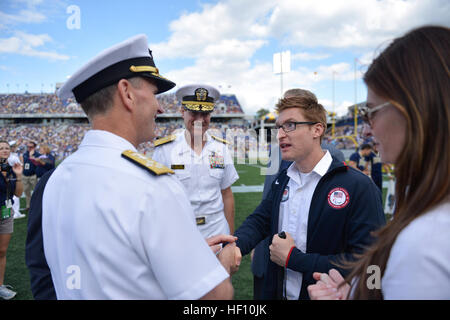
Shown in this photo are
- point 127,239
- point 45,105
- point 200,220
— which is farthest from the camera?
point 45,105

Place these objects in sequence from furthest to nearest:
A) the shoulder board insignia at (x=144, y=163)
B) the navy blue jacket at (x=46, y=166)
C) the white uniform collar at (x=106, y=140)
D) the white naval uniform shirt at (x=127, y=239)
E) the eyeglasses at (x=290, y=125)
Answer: the navy blue jacket at (x=46, y=166)
the eyeglasses at (x=290, y=125)
the white uniform collar at (x=106, y=140)
the shoulder board insignia at (x=144, y=163)
the white naval uniform shirt at (x=127, y=239)

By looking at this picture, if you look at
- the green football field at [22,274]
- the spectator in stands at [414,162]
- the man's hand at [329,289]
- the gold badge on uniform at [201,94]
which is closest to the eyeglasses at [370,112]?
the spectator in stands at [414,162]

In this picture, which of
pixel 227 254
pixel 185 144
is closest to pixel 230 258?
pixel 227 254

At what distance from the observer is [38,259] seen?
5.31 ft

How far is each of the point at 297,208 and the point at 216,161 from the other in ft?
5.80

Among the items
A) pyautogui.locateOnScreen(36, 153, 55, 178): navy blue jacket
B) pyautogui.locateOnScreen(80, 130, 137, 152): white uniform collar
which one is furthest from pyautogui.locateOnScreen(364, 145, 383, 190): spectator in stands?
pyautogui.locateOnScreen(36, 153, 55, 178): navy blue jacket

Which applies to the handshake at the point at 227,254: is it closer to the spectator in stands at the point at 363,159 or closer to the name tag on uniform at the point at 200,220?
the name tag on uniform at the point at 200,220

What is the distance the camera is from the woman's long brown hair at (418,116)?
87 centimetres

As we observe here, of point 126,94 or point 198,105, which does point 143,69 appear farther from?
point 198,105

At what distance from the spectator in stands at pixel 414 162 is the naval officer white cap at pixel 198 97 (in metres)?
2.75

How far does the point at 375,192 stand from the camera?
188 cm

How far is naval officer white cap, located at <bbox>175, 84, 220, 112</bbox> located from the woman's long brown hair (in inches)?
111

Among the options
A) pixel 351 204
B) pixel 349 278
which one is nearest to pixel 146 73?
pixel 349 278
